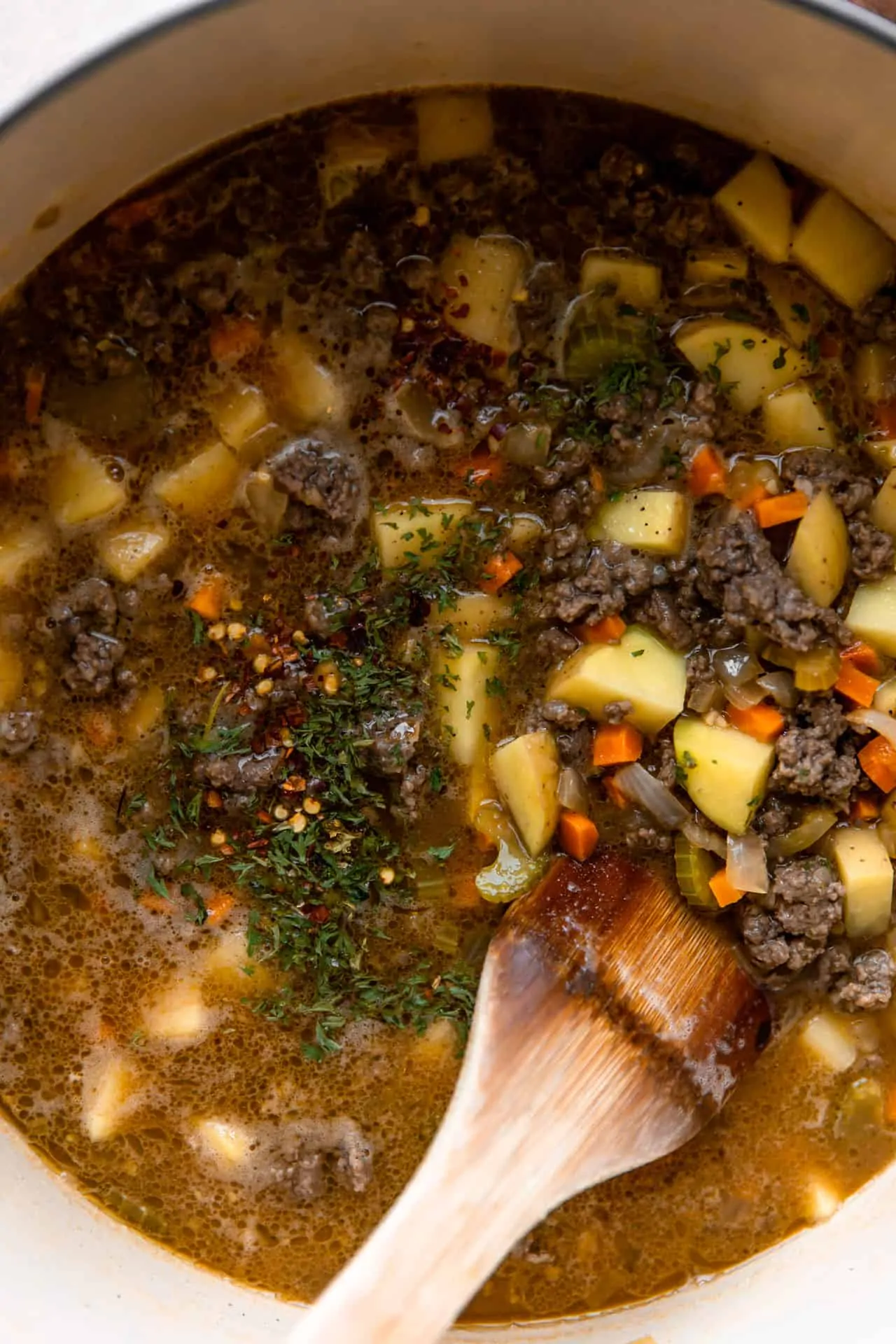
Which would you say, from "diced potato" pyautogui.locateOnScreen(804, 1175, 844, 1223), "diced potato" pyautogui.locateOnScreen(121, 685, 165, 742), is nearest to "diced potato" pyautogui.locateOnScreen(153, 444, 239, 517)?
"diced potato" pyautogui.locateOnScreen(121, 685, 165, 742)

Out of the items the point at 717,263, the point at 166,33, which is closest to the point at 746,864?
the point at 717,263

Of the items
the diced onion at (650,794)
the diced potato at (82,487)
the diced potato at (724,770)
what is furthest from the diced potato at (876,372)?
the diced potato at (82,487)

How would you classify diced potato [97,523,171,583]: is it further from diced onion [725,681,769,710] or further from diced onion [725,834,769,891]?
diced onion [725,834,769,891]

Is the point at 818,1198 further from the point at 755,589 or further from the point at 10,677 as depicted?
the point at 10,677

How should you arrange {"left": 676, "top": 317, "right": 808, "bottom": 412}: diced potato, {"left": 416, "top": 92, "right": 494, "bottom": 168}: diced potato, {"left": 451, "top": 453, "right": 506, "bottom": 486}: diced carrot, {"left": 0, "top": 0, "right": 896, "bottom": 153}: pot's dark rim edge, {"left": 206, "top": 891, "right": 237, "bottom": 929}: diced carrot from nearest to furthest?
{"left": 0, "top": 0, "right": 896, "bottom": 153}: pot's dark rim edge, {"left": 416, "top": 92, "right": 494, "bottom": 168}: diced potato, {"left": 676, "top": 317, "right": 808, "bottom": 412}: diced potato, {"left": 451, "top": 453, "right": 506, "bottom": 486}: diced carrot, {"left": 206, "top": 891, "right": 237, "bottom": 929}: diced carrot

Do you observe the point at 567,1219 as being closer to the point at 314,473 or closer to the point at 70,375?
the point at 314,473

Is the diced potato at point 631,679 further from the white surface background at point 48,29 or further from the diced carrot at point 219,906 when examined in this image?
the white surface background at point 48,29
